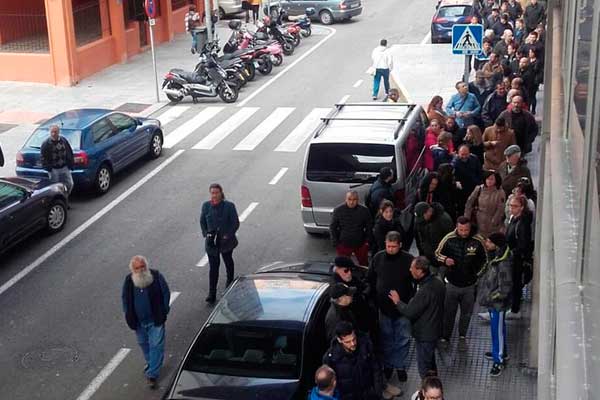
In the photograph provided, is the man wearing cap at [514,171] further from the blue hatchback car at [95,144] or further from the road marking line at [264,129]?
the road marking line at [264,129]

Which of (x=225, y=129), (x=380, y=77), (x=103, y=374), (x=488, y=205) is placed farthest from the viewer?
(x=380, y=77)

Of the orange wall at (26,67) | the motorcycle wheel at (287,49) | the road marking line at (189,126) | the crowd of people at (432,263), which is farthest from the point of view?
the motorcycle wheel at (287,49)

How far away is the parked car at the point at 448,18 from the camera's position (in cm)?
3122

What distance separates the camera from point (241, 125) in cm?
2214

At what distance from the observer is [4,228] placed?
1341 centimetres

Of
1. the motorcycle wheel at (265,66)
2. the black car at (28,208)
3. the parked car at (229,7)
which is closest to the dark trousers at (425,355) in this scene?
the black car at (28,208)

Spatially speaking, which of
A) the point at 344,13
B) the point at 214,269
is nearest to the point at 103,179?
the point at 214,269

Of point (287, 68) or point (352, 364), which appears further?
point (287, 68)

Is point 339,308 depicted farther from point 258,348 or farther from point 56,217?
point 56,217

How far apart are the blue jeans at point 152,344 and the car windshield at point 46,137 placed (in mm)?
7672

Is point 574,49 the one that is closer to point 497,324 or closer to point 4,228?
point 497,324

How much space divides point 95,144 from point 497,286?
10.0m

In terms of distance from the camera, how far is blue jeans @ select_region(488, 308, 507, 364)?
918 cm

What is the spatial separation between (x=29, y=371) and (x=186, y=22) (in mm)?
25228
